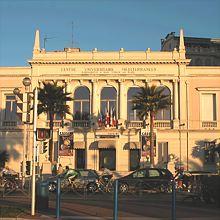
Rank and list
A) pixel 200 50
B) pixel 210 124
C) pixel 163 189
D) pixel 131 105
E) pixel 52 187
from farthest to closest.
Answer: pixel 200 50 < pixel 131 105 < pixel 210 124 < pixel 52 187 < pixel 163 189

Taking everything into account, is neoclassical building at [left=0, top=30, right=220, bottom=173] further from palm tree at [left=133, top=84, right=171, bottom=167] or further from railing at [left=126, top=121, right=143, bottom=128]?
palm tree at [left=133, top=84, right=171, bottom=167]

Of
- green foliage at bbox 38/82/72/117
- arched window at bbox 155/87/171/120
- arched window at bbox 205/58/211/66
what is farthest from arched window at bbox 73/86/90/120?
arched window at bbox 205/58/211/66

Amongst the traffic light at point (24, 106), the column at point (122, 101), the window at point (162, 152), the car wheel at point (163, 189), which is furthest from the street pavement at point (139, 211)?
the column at point (122, 101)

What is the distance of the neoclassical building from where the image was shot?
164ft

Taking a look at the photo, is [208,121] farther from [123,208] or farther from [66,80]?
[123,208]

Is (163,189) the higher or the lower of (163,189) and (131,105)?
the lower

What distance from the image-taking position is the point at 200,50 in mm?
112438

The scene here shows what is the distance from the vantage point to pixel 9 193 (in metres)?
24.0

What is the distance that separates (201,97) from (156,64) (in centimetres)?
615

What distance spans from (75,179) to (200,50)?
89.9 metres

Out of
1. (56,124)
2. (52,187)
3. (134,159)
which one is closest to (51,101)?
(56,124)

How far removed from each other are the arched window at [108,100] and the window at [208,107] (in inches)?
386

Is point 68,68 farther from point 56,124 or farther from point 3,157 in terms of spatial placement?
point 3,157

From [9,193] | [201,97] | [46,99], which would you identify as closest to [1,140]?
[46,99]
